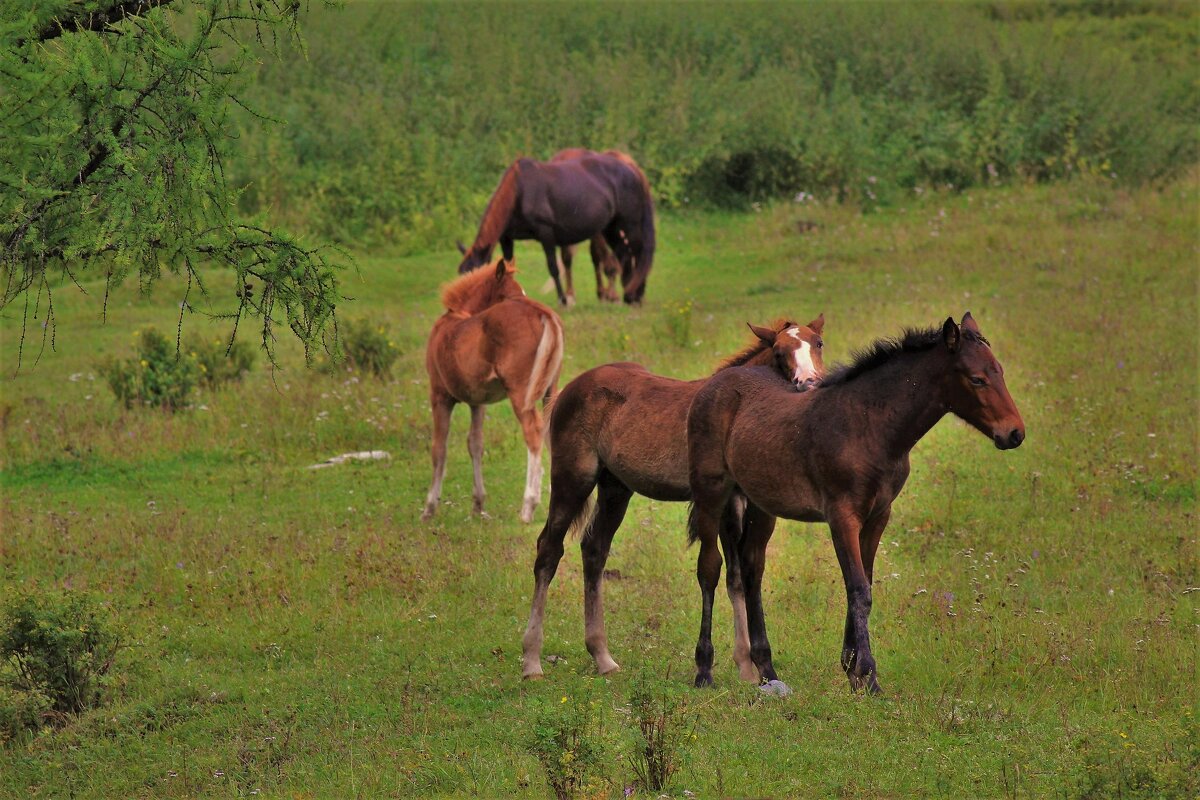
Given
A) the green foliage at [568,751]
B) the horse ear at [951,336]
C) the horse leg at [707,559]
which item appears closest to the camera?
the green foliage at [568,751]

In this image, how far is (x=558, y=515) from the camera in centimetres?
898

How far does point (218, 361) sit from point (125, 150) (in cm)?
995

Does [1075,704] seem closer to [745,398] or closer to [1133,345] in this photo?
[745,398]

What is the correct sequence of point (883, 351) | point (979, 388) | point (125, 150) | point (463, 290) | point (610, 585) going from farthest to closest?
point (463, 290) < point (610, 585) < point (883, 351) < point (979, 388) < point (125, 150)

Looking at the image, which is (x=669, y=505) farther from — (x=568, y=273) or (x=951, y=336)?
(x=568, y=273)

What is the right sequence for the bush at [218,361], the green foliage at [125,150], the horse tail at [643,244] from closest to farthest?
the green foliage at [125,150] → the bush at [218,361] → the horse tail at [643,244]

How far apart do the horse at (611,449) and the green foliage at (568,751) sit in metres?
2.25

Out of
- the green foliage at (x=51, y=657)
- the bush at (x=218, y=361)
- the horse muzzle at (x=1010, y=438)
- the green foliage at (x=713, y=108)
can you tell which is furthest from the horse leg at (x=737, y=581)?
the green foliage at (x=713, y=108)

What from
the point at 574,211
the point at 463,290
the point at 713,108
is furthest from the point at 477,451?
the point at 713,108

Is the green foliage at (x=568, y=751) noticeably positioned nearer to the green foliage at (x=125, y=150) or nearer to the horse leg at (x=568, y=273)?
the green foliage at (x=125, y=150)

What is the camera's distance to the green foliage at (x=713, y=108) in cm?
2692

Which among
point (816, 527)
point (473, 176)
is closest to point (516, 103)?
point (473, 176)

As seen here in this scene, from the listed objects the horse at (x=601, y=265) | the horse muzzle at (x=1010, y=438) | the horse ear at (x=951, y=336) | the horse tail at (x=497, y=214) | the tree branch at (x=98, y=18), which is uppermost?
the tree branch at (x=98, y=18)

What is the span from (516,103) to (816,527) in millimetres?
20202
